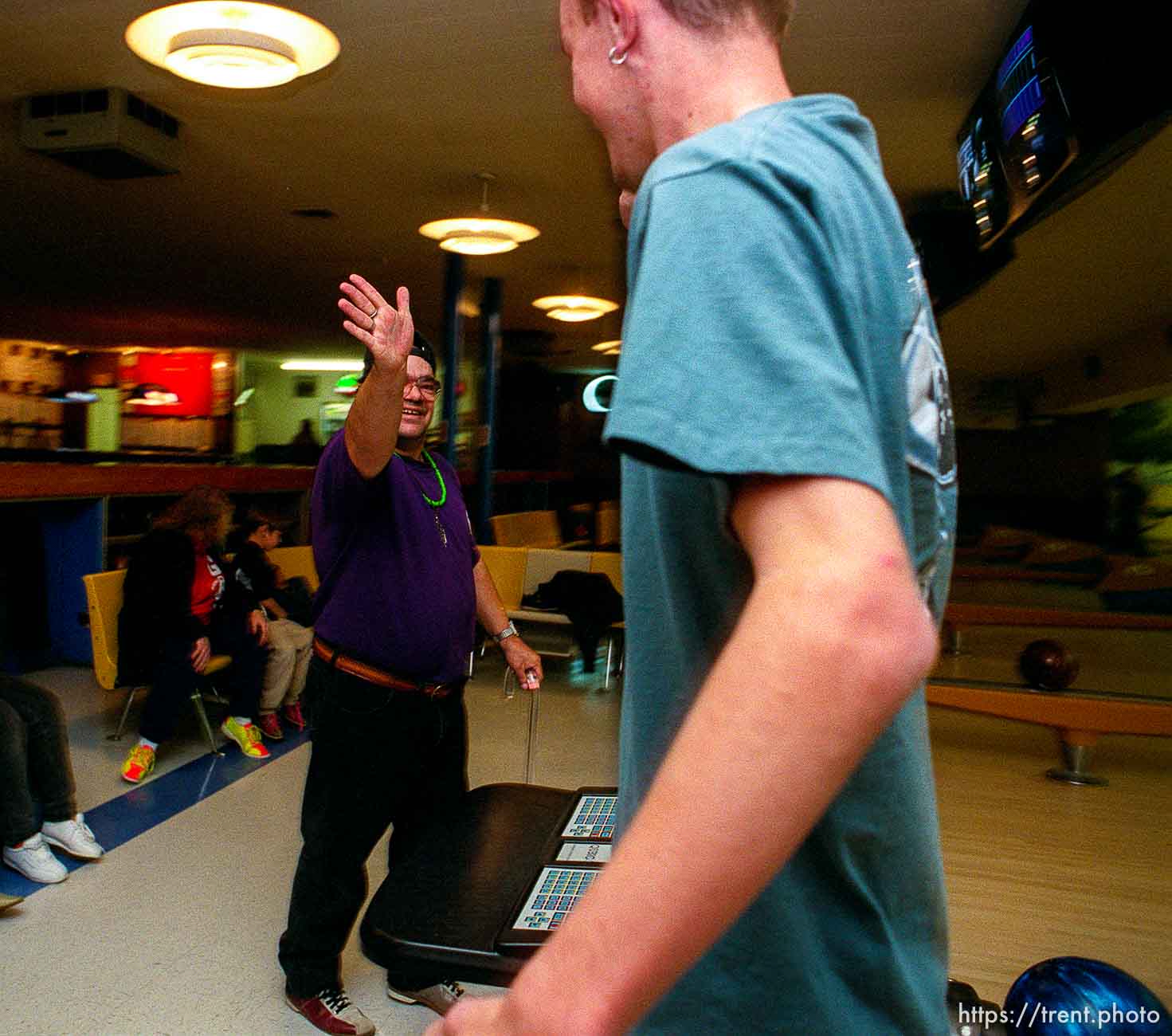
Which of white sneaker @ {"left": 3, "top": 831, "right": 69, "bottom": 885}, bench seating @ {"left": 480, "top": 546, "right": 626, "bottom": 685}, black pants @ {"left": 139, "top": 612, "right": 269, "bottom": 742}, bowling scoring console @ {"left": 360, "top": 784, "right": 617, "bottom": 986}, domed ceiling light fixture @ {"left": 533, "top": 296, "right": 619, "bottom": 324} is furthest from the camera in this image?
domed ceiling light fixture @ {"left": 533, "top": 296, "right": 619, "bottom": 324}

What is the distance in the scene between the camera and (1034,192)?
138 inches

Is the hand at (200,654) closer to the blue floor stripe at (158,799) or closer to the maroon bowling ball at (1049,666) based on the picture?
the blue floor stripe at (158,799)

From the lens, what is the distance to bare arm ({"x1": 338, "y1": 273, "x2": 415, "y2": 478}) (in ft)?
6.08

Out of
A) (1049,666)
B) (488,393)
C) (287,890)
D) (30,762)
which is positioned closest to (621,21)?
(287,890)

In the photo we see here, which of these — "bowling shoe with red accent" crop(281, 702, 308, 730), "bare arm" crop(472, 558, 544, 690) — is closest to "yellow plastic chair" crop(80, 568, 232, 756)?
"bowling shoe with red accent" crop(281, 702, 308, 730)

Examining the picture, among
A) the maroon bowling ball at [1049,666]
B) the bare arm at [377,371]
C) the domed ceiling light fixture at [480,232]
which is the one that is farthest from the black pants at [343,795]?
the domed ceiling light fixture at [480,232]

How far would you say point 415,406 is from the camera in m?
2.51

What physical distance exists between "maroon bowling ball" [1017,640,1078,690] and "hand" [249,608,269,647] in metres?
3.69

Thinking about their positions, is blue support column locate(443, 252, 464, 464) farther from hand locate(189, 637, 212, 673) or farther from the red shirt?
hand locate(189, 637, 212, 673)

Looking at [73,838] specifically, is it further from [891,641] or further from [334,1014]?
[891,641]

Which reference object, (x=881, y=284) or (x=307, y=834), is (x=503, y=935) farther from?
(x=307, y=834)

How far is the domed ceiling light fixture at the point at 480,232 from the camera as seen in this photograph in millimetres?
6555

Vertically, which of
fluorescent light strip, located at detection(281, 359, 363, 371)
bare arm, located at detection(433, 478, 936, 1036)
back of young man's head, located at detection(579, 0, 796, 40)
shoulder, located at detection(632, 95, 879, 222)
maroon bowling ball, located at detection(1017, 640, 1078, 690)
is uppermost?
fluorescent light strip, located at detection(281, 359, 363, 371)

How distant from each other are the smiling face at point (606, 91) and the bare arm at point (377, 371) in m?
1.14
